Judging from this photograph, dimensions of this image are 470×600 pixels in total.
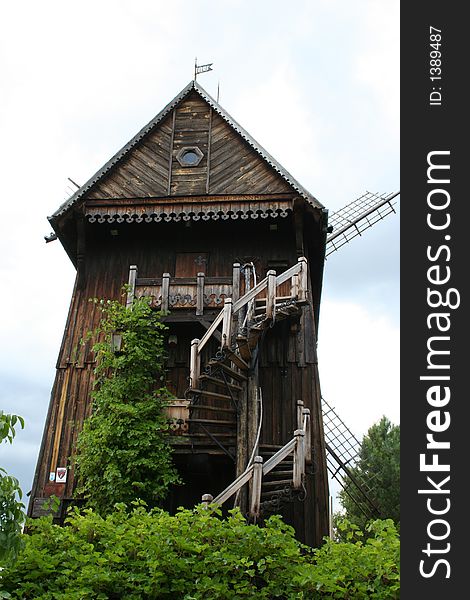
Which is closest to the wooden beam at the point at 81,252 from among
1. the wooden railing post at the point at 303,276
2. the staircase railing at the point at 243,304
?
the staircase railing at the point at 243,304

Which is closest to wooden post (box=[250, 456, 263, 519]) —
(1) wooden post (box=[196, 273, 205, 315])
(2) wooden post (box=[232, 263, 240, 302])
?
(2) wooden post (box=[232, 263, 240, 302])

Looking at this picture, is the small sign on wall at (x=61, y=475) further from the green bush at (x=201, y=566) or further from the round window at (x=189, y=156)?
the round window at (x=189, y=156)

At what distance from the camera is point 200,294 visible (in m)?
18.9

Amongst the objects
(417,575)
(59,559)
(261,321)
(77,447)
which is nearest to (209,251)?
(261,321)

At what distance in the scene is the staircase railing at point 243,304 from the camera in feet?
55.0

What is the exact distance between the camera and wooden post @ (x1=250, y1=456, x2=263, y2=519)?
1489cm

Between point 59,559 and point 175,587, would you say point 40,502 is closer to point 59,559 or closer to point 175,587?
point 59,559

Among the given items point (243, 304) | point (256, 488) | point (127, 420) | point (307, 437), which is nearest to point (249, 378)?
point (243, 304)

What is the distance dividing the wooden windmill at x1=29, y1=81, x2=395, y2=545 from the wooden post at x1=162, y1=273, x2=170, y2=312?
5 cm

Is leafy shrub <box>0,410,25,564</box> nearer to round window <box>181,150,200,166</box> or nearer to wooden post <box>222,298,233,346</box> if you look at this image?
Result: wooden post <box>222,298,233,346</box>

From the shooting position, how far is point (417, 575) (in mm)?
7449

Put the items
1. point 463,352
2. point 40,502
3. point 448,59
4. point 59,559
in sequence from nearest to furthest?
point 463,352 < point 448,59 < point 59,559 < point 40,502

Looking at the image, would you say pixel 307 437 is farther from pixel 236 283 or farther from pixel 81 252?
pixel 81 252

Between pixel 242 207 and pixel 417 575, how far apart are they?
14.1 metres
